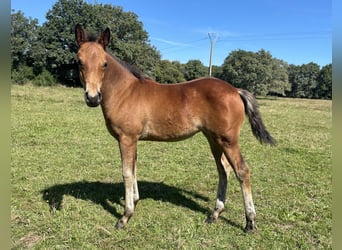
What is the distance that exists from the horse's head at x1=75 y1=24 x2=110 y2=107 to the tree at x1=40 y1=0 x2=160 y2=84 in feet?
110

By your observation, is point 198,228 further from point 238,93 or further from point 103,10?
point 103,10

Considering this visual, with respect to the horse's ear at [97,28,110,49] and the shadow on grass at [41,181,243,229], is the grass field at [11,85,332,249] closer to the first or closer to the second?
the shadow on grass at [41,181,243,229]

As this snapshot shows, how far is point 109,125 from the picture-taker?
13.1ft

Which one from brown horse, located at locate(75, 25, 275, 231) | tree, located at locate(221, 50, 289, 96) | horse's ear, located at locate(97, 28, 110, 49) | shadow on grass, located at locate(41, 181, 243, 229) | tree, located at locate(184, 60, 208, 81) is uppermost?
tree, located at locate(184, 60, 208, 81)

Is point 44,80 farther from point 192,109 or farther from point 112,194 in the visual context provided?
point 192,109

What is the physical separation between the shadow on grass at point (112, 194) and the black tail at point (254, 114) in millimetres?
1438

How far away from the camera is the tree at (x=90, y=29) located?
38906 millimetres

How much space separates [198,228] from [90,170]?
10.3 feet

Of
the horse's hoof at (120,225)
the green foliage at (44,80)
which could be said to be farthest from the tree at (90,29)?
the horse's hoof at (120,225)

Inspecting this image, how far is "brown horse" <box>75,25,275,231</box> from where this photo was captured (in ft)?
12.7

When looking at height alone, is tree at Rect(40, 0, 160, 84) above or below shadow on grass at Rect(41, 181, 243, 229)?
above

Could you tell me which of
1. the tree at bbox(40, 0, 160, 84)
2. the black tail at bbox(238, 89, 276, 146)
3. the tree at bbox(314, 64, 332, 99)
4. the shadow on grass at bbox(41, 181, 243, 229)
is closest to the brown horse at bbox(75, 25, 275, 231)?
the black tail at bbox(238, 89, 276, 146)

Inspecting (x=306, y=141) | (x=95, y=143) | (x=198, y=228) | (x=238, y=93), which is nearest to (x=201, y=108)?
(x=238, y=93)

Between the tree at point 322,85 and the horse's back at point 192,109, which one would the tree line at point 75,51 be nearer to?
the tree at point 322,85
